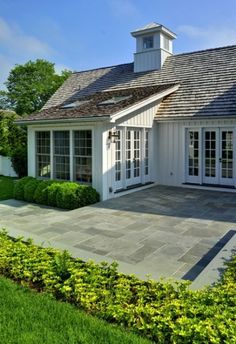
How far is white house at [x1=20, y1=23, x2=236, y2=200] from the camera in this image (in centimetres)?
1062

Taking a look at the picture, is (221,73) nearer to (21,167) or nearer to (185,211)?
(185,211)

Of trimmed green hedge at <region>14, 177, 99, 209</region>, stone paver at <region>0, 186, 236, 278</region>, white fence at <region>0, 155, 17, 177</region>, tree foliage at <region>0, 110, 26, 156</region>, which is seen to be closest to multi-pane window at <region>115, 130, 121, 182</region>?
stone paver at <region>0, 186, 236, 278</region>

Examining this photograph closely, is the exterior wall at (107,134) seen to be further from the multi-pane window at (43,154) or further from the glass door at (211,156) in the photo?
the multi-pane window at (43,154)

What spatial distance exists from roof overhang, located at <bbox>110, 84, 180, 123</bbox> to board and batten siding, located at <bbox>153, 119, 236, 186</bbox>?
45.0 inches

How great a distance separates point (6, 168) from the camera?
18.8 meters

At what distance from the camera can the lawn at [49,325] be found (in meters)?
3.19

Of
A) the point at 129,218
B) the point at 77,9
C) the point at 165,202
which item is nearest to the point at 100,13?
the point at 77,9

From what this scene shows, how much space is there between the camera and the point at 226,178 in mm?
11992

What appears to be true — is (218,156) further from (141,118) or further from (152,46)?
(152,46)

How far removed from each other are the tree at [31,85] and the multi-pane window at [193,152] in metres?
29.6

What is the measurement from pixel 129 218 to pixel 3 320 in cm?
499

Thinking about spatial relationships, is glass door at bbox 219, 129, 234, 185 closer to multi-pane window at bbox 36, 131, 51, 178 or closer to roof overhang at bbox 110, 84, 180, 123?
roof overhang at bbox 110, 84, 180, 123

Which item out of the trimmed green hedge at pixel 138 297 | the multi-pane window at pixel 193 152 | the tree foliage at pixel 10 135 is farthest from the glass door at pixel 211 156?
the tree foliage at pixel 10 135

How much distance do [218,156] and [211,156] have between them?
296 millimetres
